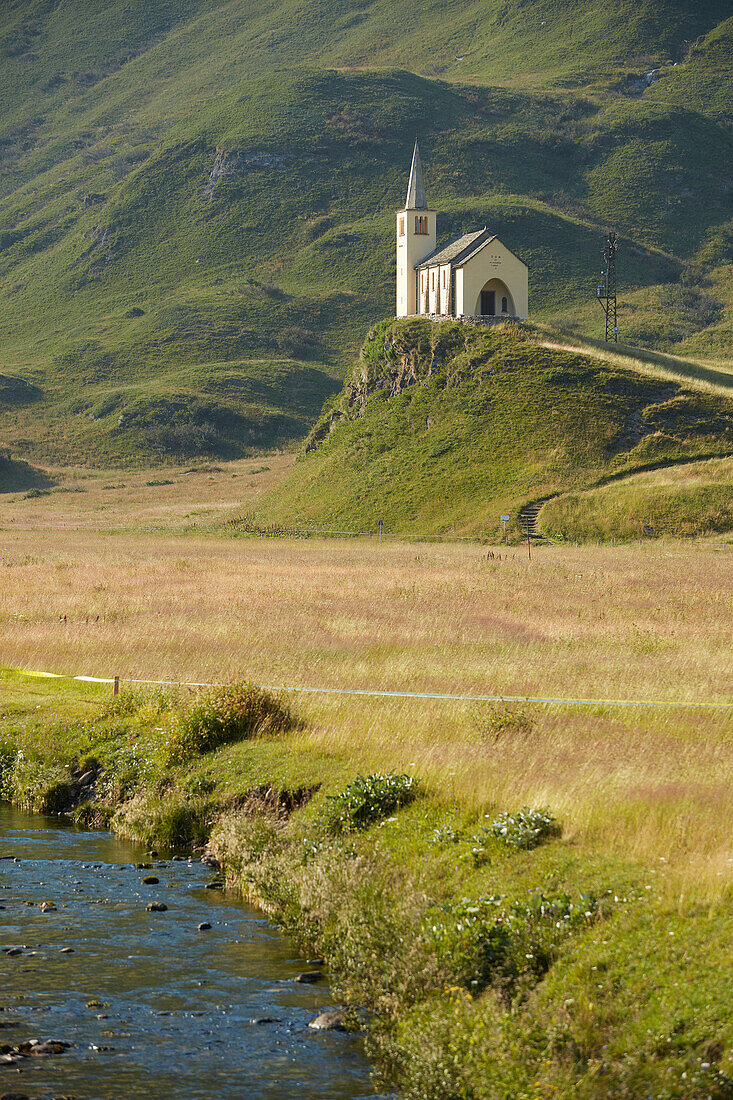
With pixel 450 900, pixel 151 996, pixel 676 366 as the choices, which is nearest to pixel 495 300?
pixel 676 366

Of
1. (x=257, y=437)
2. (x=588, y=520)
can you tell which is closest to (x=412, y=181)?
(x=588, y=520)

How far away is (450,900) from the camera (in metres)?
13.4

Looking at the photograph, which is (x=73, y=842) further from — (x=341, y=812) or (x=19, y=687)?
(x=19, y=687)

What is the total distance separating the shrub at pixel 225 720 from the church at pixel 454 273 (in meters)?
83.6

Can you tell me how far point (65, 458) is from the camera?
536ft

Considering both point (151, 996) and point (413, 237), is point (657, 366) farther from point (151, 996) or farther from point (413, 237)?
point (151, 996)

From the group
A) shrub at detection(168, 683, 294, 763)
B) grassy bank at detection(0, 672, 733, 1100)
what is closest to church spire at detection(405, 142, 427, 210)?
shrub at detection(168, 683, 294, 763)

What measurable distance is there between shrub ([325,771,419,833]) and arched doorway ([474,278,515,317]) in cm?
9078

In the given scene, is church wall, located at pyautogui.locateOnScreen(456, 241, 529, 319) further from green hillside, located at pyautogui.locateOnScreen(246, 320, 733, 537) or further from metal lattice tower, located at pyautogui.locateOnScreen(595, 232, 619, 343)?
metal lattice tower, located at pyautogui.locateOnScreen(595, 232, 619, 343)

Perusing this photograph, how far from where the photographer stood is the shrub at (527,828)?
13930 mm

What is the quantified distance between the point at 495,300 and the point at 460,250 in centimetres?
593

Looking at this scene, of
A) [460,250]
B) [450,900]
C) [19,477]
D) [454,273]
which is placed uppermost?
[460,250]

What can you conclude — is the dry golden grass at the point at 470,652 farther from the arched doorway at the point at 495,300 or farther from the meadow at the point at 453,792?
the arched doorway at the point at 495,300

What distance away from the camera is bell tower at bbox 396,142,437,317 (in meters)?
109
